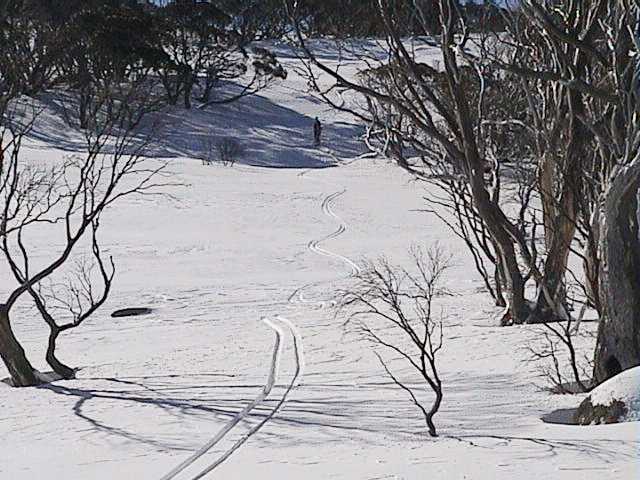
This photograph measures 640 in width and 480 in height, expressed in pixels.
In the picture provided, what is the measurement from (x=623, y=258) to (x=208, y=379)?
5.66 metres

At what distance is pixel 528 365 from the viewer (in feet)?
31.6

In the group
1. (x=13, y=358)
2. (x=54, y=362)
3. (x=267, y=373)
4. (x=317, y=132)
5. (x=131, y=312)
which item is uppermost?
(x=317, y=132)

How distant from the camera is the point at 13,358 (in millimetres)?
11609

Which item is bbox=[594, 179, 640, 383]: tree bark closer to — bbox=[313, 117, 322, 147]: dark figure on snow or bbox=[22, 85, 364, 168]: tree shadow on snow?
bbox=[22, 85, 364, 168]: tree shadow on snow

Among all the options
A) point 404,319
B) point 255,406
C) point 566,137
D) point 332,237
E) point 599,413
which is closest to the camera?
point 599,413

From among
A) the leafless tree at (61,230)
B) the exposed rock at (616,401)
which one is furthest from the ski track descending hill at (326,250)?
the exposed rock at (616,401)

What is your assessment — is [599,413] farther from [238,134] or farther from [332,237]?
[238,134]

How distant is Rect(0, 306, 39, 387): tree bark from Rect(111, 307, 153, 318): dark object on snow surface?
6.54m

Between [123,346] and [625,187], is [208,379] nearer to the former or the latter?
[123,346]

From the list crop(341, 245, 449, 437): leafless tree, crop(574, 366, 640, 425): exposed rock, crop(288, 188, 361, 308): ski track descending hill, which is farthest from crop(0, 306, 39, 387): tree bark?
crop(574, 366, 640, 425): exposed rock

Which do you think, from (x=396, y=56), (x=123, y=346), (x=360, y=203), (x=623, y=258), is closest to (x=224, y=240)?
(x=360, y=203)

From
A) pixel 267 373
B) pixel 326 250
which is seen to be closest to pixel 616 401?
pixel 267 373

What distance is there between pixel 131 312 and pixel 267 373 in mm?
7901

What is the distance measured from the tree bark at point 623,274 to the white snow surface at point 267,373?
867mm
